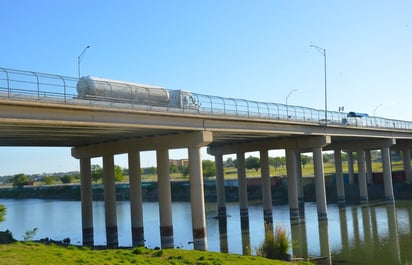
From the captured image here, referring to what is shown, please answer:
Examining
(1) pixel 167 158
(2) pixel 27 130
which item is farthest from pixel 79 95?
(1) pixel 167 158

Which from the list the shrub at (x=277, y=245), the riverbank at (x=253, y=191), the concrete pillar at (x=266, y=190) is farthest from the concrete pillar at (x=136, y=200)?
the riverbank at (x=253, y=191)

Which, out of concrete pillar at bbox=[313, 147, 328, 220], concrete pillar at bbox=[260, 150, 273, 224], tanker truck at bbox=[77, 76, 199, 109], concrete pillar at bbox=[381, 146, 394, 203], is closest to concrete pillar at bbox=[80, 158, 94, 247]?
tanker truck at bbox=[77, 76, 199, 109]

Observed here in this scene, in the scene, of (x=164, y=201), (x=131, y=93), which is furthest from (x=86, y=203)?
(x=131, y=93)

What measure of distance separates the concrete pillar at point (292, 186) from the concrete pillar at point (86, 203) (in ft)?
77.8

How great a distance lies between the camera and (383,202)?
75.5 metres

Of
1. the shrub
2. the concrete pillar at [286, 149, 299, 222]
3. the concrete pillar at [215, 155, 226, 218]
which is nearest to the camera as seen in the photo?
the shrub

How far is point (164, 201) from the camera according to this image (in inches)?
1652

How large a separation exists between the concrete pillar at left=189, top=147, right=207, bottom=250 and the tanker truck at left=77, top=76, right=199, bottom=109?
416 centimetres

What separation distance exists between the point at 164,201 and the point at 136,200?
16.8 feet

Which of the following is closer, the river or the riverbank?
the river

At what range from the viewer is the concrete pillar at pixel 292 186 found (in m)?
58.8

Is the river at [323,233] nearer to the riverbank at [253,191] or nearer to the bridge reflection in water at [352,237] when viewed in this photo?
the bridge reflection in water at [352,237]

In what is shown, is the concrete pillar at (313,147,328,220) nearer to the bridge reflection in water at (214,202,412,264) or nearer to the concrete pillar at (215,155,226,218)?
the bridge reflection in water at (214,202,412,264)

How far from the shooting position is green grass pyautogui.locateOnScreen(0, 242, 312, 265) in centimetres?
2131
